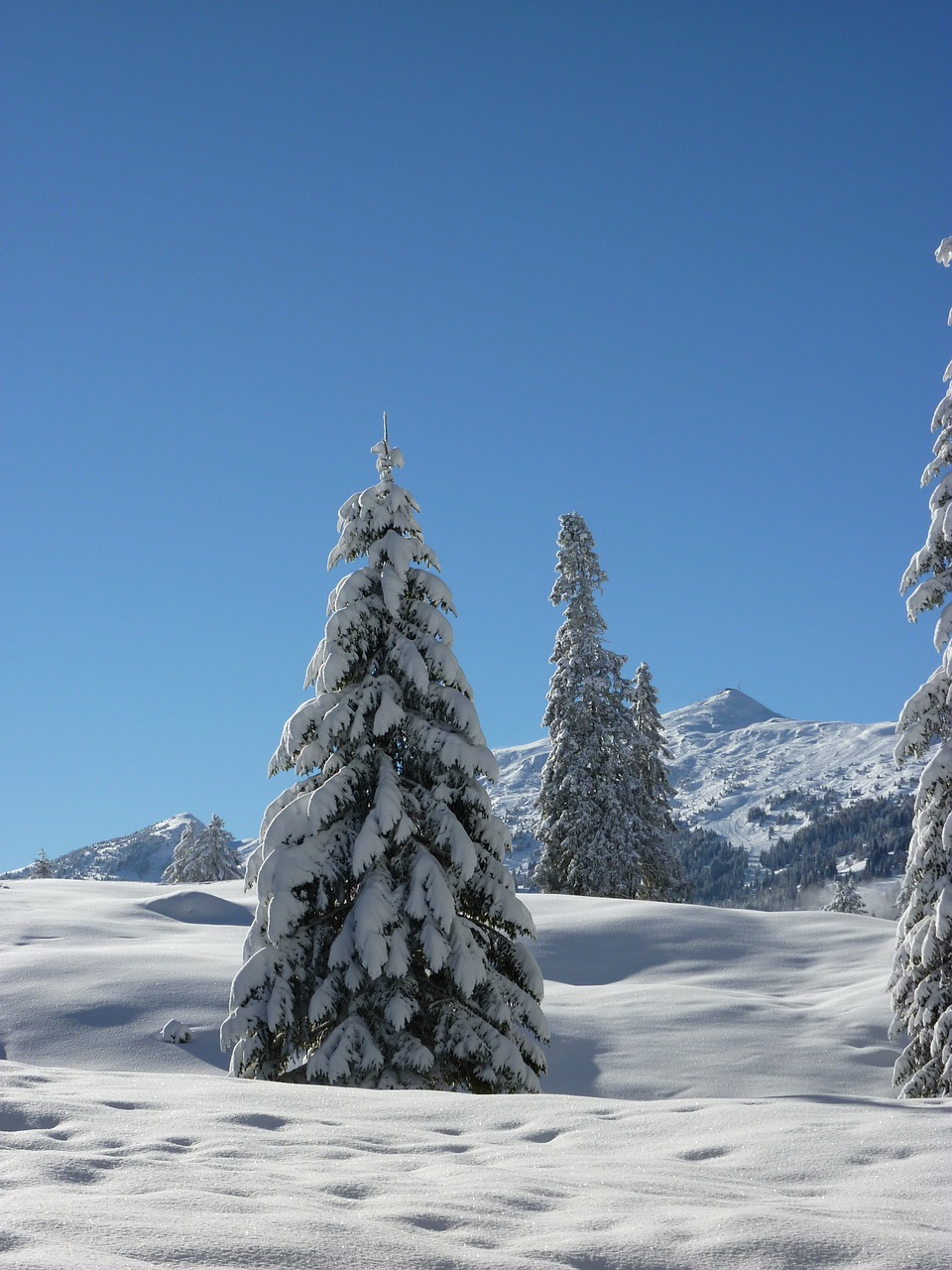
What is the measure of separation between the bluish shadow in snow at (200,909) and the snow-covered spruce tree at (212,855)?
2966 centimetres

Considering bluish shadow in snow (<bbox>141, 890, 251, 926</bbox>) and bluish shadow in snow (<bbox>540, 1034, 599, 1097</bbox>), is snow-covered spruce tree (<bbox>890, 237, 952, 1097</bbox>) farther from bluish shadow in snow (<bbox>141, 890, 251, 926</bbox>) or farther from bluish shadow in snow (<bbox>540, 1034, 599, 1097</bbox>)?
bluish shadow in snow (<bbox>141, 890, 251, 926</bbox>)

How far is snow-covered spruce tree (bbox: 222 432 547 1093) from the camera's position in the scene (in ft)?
40.4

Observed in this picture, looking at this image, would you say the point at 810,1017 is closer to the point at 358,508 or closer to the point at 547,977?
the point at 547,977

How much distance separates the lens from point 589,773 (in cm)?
3556

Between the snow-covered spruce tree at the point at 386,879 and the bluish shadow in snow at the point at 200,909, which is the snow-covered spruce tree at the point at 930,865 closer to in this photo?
the snow-covered spruce tree at the point at 386,879

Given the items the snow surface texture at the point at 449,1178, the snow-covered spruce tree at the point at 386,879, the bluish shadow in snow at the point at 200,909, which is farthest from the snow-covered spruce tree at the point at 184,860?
the snow-covered spruce tree at the point at 386,879

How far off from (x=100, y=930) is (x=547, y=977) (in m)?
9.49

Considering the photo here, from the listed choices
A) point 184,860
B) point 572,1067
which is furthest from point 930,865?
point 184,860

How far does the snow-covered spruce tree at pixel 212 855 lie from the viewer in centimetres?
5534

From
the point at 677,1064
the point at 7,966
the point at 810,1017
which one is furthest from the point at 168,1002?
the point at 810,1017

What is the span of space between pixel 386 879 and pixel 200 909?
15.2 m

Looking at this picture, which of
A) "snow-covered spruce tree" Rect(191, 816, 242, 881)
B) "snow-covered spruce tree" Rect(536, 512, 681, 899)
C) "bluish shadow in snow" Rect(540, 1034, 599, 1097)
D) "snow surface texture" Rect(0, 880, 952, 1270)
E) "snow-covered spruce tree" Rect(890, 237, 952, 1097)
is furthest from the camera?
"snow-covered spruce tree" Rect(191, 816, 242, 881)

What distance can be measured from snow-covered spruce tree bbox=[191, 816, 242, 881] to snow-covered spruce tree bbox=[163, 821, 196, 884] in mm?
188

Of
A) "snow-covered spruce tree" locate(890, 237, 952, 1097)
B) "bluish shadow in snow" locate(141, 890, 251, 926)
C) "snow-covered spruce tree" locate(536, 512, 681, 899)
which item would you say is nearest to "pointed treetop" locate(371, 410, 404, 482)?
"snow-covered spruce tree" locate(890, 237, 952, 1097)
